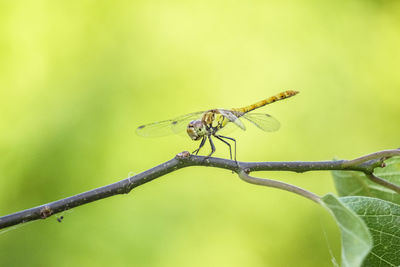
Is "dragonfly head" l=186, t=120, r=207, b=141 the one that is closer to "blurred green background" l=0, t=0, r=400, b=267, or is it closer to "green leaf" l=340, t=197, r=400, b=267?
"green leaf" l=340, t=197, r=400, b=267

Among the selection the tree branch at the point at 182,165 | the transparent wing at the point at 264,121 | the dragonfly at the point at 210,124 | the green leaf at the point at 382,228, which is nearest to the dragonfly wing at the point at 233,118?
the dragonfly at the point at 210,124

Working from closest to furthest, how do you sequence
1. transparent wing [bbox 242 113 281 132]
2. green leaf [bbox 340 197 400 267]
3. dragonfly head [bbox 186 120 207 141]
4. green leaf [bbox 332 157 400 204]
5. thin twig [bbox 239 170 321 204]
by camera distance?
thin twig [bbox 239 170 321 204] < green leaf [bbox 340 197 400 267] < green leaf [bbox 332 157 400 204] < dragonfly head [bbox 186 120 207 141] < transparent wing [bbox 242 113 281 132]

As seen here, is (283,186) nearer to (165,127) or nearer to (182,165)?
(182,165)

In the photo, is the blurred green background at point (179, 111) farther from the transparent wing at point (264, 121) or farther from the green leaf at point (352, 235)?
the green leaf at point (352, 235)

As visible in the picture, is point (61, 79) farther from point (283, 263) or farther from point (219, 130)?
point (283, 263)

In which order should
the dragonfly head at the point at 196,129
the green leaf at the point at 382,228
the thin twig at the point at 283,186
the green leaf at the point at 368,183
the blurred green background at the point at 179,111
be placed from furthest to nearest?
the blurred green background at the point at 179,111
the dragonfly head at the point at 196,129
the green leaf at the point at 368,183
the green leaf at the point at 382,228
the thin twig at the point at 283,186

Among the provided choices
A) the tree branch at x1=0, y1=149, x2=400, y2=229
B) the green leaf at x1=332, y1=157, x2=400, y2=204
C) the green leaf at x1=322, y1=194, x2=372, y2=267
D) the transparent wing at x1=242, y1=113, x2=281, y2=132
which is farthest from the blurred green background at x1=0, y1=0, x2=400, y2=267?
the green leaf at x1=322, y1=194, x2=372, y2=267
